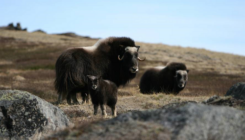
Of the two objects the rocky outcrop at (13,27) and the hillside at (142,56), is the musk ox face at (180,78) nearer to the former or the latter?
the hillside at (142,56)

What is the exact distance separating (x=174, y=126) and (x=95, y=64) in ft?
27.4

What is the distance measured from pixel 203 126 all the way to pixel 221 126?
248 mm

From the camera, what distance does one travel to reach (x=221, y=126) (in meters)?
3.79


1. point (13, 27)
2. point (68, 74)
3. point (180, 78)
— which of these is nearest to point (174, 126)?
point (68, 74)

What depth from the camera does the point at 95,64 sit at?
1187 centimetres

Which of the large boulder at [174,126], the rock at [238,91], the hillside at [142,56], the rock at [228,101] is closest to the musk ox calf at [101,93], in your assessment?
the rock at [228,101]

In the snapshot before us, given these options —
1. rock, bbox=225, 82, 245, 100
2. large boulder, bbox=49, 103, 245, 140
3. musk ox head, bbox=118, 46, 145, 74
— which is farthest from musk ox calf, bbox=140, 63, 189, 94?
large boulder, bbox=49, 103, 245, 140

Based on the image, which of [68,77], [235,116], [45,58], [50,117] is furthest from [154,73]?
[45,58]

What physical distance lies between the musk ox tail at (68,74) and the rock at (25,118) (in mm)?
4907

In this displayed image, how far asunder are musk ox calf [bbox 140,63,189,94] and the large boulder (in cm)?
1190

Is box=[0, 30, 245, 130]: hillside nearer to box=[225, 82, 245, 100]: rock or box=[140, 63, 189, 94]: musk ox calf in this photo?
box=[140, 63, 189, 94]: musk ox calf

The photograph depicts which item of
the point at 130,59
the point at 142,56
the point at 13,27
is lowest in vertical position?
the point at 142,56

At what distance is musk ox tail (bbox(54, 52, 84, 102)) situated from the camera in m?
11.5

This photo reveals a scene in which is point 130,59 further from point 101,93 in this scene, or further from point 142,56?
point 142,56
